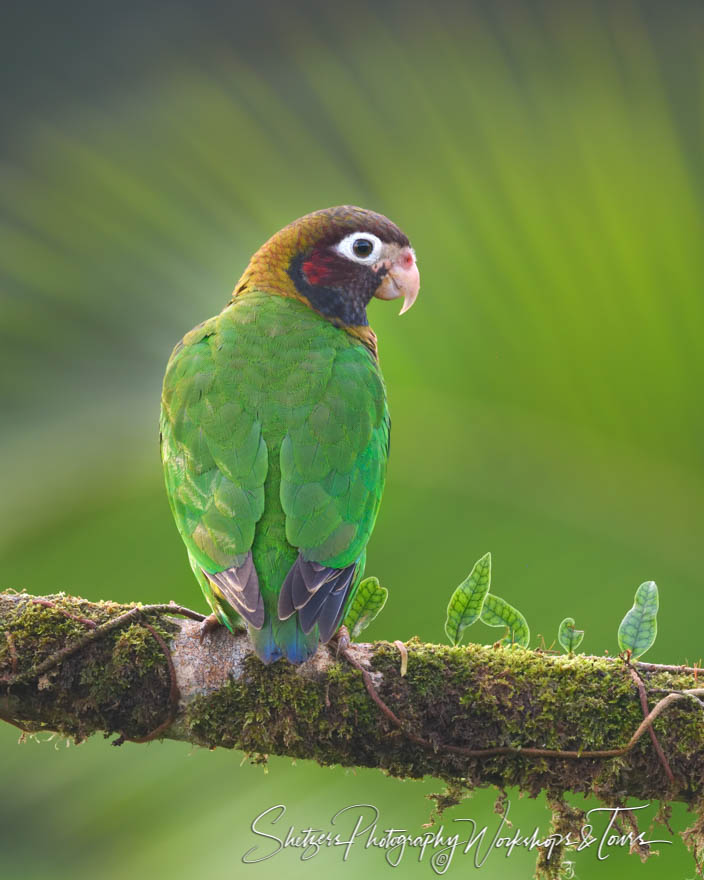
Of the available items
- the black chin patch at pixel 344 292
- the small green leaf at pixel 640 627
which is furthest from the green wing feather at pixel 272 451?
the small green leaf at pixel 640 627

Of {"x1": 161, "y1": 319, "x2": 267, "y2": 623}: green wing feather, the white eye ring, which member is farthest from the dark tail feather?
the white eye ring

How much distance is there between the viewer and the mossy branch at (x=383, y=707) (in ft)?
9.23

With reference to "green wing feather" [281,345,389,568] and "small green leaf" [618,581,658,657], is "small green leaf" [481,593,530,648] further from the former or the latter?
"green wing feather" [281,345,389,568]

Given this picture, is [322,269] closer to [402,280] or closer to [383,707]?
[402,280]

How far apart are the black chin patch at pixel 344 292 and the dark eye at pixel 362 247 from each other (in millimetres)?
57

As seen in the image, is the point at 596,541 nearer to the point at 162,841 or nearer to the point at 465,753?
the point at 465,753

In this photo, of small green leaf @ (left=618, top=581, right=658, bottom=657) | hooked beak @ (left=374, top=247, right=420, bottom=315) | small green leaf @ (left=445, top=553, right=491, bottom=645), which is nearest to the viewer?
small green leaf @ (left=618, top=581, right=658, bottom=657)

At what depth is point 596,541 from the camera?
13.7ft

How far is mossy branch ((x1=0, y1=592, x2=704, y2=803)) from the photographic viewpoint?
2.81 m

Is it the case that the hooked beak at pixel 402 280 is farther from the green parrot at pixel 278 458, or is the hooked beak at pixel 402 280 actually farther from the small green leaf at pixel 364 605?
the small green leaf at pixel 364 605

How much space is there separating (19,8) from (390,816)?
640 centimetres

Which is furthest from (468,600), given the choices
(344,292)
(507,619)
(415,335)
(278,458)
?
(344,292)

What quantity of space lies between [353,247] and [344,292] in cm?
24

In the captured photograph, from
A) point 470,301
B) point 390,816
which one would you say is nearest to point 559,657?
point 390,816
